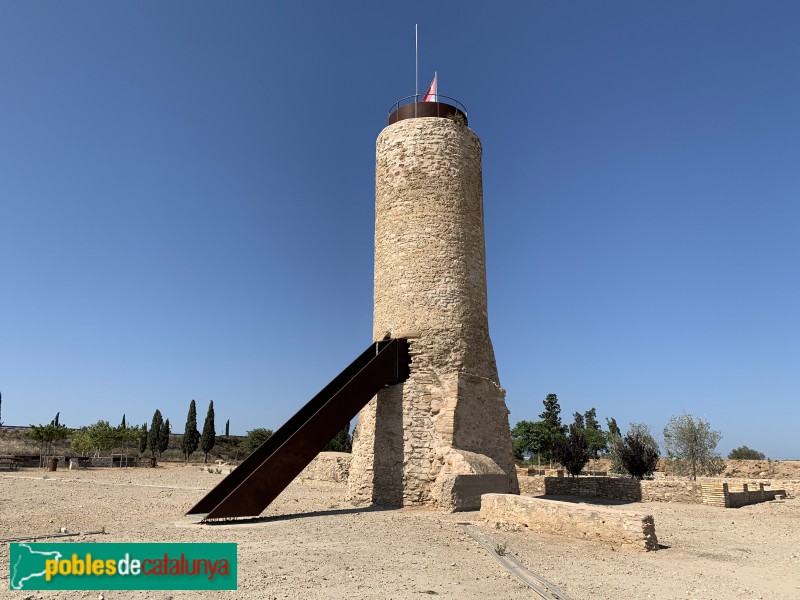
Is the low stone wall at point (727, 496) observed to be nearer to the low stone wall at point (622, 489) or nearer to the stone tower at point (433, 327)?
the low stone wall at point (622, 489)

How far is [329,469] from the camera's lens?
21469 mm

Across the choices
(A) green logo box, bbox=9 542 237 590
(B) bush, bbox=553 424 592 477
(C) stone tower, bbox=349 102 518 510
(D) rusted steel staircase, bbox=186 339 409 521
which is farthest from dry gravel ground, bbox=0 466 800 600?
(B) bush, bbox=553 424 592 477

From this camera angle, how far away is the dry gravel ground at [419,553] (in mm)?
6012

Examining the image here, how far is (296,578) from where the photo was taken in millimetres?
6199

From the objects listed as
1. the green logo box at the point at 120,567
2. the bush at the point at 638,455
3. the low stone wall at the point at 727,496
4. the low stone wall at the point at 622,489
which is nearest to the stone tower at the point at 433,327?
the low stone wall at the point at 622,489

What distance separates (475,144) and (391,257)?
4.30 metres

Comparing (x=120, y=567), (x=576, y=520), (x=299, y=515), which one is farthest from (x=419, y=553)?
(x=299, y=515)

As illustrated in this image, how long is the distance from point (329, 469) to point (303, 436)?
10539 mm

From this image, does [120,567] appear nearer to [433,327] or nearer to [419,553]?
Result: [419,553]

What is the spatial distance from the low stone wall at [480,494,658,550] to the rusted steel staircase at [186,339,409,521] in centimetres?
377

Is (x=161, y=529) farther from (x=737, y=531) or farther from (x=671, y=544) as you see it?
(x=737, y=531)

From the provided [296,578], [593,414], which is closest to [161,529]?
[296,578]

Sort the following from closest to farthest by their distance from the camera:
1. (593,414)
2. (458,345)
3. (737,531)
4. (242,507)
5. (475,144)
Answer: (242,507)
(737,531)
(458,345)
(475,144)
(593,414)

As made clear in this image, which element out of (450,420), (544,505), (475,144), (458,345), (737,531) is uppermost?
(475,144)
